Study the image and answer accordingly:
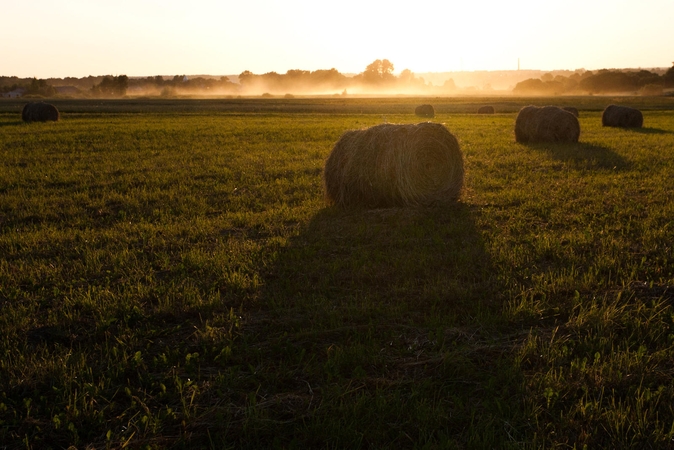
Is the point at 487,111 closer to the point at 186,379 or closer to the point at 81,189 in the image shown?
the point at 81,189

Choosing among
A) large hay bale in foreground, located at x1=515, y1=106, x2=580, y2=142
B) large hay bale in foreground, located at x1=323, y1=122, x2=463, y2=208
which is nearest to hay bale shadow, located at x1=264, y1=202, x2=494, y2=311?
large hay bale in foreground, located at x1=323, y1=122, x2=463, y2=208

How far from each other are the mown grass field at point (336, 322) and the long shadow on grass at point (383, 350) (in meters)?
0.02

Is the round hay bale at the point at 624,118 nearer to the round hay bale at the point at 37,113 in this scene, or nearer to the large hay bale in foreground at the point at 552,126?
the large hay bale in foreground at the point at 552,126

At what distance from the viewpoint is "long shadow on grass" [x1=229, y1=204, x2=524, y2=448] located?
12.7ft

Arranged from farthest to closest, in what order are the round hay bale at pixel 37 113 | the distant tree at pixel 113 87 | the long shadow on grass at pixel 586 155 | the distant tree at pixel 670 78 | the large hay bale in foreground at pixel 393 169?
the distant tree at pixel 113 87 < the distant tree at pixel 670 78 < the round hay bale at pixel 37 113 < the long shadow on grass at pixel 586 155 < the large hay bale in foreground at pixel 393 169

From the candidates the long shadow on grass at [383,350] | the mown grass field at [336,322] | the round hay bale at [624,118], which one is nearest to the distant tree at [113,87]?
the round hay bale at [624,118]

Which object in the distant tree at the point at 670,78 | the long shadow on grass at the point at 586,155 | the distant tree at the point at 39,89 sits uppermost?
the distant tree at the point at 39,89

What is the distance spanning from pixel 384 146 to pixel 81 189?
6.76 m

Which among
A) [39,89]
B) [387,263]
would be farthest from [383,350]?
[39,89]

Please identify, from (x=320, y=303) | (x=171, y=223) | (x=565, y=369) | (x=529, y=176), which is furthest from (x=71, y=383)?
(x=529, y=176)

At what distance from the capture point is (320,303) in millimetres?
5859

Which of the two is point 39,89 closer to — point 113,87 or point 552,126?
point 113,87

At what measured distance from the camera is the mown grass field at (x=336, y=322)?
154 inches

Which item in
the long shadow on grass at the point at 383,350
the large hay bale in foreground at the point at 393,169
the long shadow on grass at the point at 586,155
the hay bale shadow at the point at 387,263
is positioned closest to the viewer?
the long shadow on grass at the point at 383,350
